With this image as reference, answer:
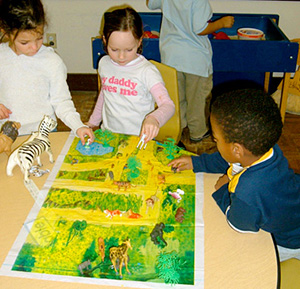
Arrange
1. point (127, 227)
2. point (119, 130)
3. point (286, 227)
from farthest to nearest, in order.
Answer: point (119, 130), point (286, 227), point (127, 227)

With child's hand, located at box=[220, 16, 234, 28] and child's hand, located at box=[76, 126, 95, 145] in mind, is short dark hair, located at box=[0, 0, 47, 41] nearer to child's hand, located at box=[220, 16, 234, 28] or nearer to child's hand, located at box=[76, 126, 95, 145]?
child's hand, located at box=[76, 126, 95, 145]

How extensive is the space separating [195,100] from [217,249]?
1750 millimetres

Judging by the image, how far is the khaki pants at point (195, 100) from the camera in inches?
98.7

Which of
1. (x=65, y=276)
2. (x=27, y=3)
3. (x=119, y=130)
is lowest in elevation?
(x=119, y=130)

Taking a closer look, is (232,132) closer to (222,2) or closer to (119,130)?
(119,130)

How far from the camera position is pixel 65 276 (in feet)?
2.91

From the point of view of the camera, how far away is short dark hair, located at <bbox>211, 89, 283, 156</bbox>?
996 mm

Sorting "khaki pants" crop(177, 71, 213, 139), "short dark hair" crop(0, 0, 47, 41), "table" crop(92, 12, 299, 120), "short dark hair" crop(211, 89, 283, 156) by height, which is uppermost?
"short dark hair" crop(0, 0, 47, 41)

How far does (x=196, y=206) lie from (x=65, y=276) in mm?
413

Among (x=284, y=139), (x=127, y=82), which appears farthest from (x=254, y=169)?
(x=284, y=139)

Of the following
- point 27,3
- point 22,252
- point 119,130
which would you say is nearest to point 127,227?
point 22,252

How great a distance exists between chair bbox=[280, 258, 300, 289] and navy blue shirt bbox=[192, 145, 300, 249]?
74mm

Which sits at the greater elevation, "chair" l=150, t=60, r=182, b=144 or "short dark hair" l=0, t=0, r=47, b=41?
"short dark hair" l=0, t=0, r=47, b=41

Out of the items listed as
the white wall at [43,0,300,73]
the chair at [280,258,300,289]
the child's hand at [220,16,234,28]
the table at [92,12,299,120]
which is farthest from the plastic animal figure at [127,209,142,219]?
the white wall at [43,0,300,73]
